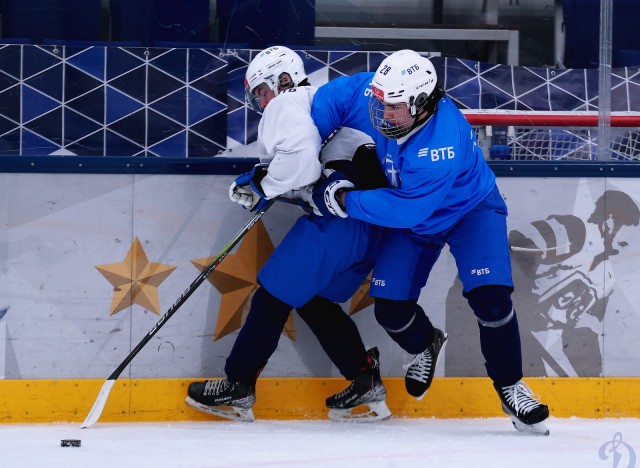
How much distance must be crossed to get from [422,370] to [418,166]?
27.1 inches

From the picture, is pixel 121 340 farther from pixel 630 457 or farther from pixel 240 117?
pixel 630 457

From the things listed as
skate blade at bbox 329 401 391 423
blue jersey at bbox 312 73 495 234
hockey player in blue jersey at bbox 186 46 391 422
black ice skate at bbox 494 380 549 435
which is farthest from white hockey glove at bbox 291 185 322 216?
black ice skate at bbox 494 380 549 435

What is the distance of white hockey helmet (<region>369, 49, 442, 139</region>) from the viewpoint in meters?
2.97

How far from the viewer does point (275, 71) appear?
329 centimetres

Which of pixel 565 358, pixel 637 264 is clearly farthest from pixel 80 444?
pixel 637 264

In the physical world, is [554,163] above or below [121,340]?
above

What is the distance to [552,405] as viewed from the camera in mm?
3516

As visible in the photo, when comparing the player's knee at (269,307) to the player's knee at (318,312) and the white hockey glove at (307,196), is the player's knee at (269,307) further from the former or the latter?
the white hockey glove at (307,196)

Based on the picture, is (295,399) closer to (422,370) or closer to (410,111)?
(422,370)

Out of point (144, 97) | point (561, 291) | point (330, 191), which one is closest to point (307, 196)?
point (330, 191)

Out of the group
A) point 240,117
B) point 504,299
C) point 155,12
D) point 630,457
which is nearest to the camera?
point 630,457

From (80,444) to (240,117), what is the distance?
1.31 meters

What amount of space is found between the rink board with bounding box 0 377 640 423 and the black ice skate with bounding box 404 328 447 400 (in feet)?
0.67

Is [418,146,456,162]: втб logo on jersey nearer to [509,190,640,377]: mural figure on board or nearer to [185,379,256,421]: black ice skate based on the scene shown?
[509,190,640,377]: mural figure on board
